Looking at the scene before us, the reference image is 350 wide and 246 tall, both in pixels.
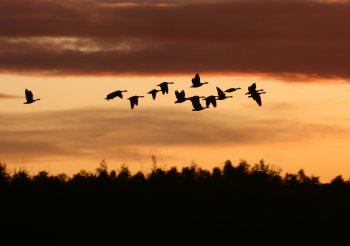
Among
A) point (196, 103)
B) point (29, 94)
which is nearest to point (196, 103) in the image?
point (196, 103)

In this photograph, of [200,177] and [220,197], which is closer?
[220,197]

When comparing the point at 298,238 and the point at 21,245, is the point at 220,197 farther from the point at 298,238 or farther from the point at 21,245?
the point at 21,245

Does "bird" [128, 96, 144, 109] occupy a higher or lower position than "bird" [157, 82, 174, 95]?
lower

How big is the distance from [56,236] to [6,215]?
9.25 ft

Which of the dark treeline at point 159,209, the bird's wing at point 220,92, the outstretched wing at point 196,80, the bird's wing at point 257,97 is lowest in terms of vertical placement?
the dark treeline at point 159,209

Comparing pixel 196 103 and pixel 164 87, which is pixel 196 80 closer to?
pixel 164 87

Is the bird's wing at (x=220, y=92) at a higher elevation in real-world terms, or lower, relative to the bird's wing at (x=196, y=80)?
lower

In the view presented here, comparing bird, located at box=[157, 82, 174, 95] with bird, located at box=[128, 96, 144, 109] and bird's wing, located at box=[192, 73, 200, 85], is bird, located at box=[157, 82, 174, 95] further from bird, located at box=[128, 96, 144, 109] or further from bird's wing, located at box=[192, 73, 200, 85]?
bird's wing, located at box=[192, 73, 200, 85]

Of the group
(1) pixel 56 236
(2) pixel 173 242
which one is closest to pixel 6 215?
(1) pixel 56 236

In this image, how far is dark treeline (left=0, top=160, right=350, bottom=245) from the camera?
224 feet

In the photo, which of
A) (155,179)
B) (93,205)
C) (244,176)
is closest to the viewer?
(93,205)

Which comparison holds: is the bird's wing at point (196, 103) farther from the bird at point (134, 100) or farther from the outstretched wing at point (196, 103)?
the bird at point (134, 100)

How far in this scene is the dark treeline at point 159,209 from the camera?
224 ft

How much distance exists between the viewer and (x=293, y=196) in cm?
7638
